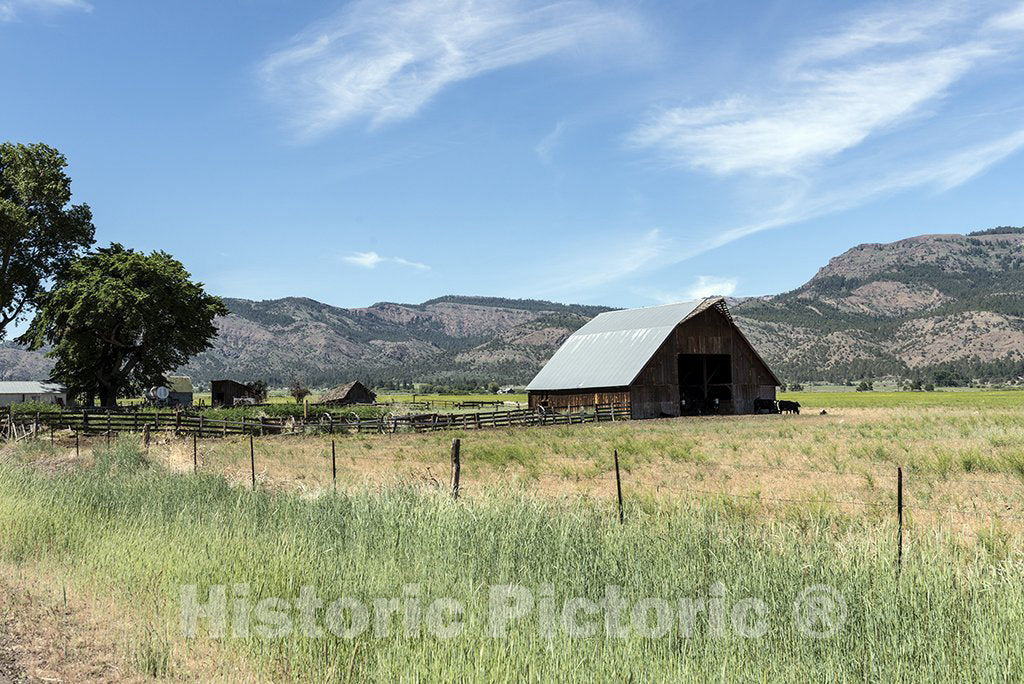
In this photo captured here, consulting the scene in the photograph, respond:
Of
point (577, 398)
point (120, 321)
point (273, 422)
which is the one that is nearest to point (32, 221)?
point (120, 321)

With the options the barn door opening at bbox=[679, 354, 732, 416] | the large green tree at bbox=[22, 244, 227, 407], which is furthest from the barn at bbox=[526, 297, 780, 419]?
the large green tree at bbox=[22, 244, 227, 407]

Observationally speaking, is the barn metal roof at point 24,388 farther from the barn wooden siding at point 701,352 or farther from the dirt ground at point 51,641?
the dirt ground at point 51,641

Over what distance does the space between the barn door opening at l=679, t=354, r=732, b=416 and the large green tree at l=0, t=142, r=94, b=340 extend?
45161 millimetres

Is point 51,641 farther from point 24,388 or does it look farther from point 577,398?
point 24,388

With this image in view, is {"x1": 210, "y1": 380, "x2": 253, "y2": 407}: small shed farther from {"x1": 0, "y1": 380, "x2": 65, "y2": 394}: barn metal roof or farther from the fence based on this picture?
the fence

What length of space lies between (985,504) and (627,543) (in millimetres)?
8170

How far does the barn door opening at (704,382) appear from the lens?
56125 mm

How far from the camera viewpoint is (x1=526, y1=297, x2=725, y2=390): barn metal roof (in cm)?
5241

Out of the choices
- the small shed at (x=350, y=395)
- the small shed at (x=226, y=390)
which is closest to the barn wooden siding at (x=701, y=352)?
the small shed at (x=350, y=395)

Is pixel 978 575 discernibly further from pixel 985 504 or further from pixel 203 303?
pixel 203 303

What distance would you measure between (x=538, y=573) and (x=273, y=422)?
38.6 meters

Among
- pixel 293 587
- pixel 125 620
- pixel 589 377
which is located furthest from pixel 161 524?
pixel 589 377

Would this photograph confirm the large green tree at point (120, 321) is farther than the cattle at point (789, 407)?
No

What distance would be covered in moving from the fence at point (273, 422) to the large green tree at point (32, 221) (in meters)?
13.7
